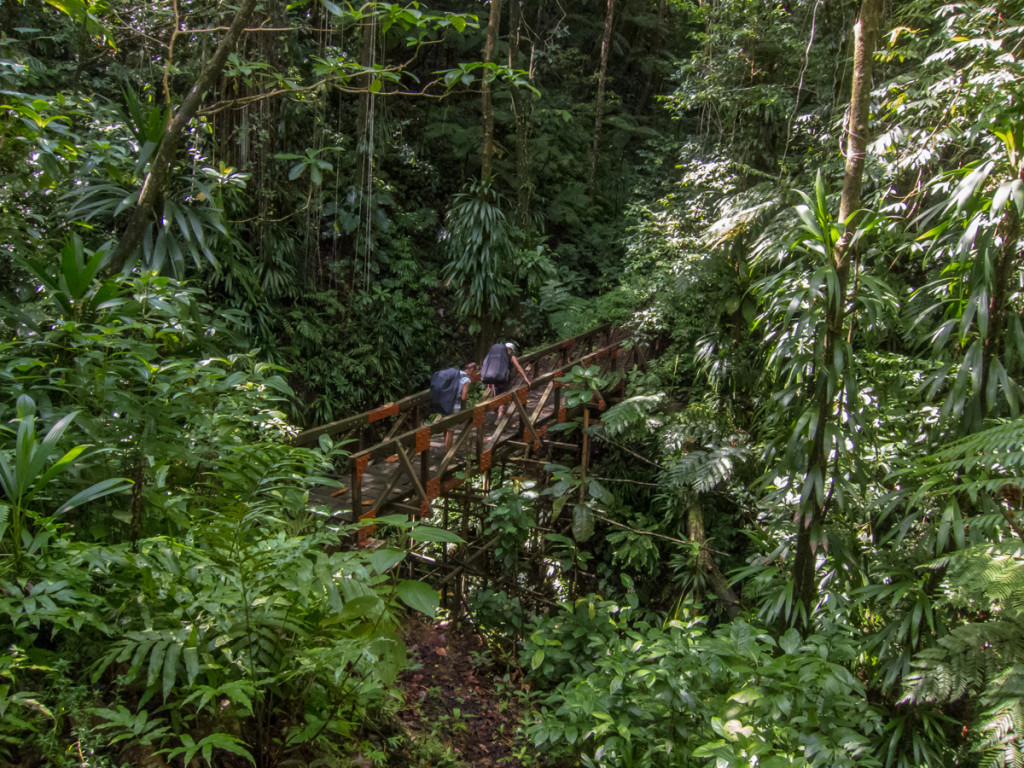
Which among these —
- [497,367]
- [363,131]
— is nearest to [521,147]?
[363,131]

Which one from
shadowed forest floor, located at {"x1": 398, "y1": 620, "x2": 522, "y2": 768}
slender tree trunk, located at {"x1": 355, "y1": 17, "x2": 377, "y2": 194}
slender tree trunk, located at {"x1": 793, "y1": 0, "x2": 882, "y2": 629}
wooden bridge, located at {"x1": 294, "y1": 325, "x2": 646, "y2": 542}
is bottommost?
shadowed forest floor, located at {"x1": 398, "y1": 620, "x2": 522, "y2": 768}

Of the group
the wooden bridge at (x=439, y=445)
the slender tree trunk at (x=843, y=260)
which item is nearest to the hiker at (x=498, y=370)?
the wooden bridge at (x=439, y=445)

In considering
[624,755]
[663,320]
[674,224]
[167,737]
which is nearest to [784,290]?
[624,755]

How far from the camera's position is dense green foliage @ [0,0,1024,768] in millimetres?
1709

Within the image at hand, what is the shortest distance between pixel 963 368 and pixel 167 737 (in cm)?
339

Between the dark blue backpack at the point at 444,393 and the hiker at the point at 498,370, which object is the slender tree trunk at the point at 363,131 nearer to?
the hiker at the point at 498,370

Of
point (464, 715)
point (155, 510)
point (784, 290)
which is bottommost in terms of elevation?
point (464, 715)

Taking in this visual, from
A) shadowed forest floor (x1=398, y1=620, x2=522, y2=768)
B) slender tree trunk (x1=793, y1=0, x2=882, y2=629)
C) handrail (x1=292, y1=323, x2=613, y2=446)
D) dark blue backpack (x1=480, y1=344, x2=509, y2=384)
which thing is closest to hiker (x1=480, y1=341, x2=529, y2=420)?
dark blue backpack (x1=480, y1=344, x2=509, y2=384)

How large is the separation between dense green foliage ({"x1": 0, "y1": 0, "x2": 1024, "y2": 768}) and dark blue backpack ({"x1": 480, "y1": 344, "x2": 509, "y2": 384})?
1.04 m

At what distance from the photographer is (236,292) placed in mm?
8664

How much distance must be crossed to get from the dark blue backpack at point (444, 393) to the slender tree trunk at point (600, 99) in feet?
26.5

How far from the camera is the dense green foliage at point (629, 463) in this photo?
171 cm

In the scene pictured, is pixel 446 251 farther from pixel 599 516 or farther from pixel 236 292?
pixel 599 516

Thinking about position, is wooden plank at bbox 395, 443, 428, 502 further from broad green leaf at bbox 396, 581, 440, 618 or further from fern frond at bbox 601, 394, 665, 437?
broad green leaf at bbox 396, 581, 440, 618
